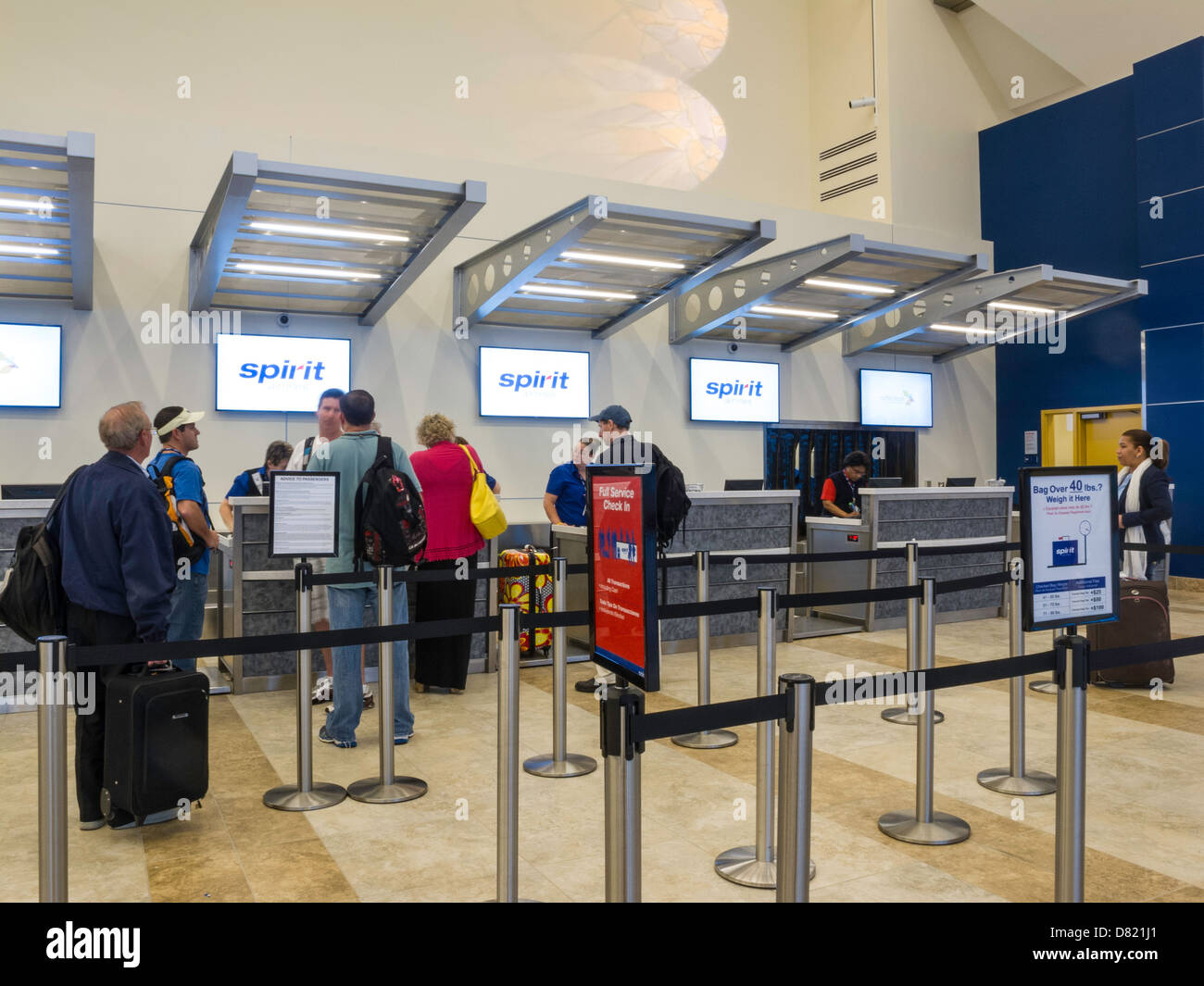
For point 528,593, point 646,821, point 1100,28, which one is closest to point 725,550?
point 528,593

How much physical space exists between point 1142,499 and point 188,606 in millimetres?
6044

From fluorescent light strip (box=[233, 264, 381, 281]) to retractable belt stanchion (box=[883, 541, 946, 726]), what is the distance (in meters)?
5.73

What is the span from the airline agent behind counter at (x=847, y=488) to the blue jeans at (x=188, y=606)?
20.1 feet

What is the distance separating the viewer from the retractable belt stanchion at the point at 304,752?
3869 millimetres

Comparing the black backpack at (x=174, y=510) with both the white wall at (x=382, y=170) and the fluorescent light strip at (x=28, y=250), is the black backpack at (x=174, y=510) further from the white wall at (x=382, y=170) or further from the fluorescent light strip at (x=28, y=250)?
the white wall at (x=382, y=170)

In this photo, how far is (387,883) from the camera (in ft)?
10.2

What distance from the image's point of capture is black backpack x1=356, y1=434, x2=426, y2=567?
4625 mm

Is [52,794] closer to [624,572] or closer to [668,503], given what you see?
[624,572]

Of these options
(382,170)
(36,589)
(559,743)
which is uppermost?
(382,170)

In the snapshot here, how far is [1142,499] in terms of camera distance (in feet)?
21.7

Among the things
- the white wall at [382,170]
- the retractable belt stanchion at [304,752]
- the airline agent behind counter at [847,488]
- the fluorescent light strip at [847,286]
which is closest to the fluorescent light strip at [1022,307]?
the fluorescent light strip at [847,286]
